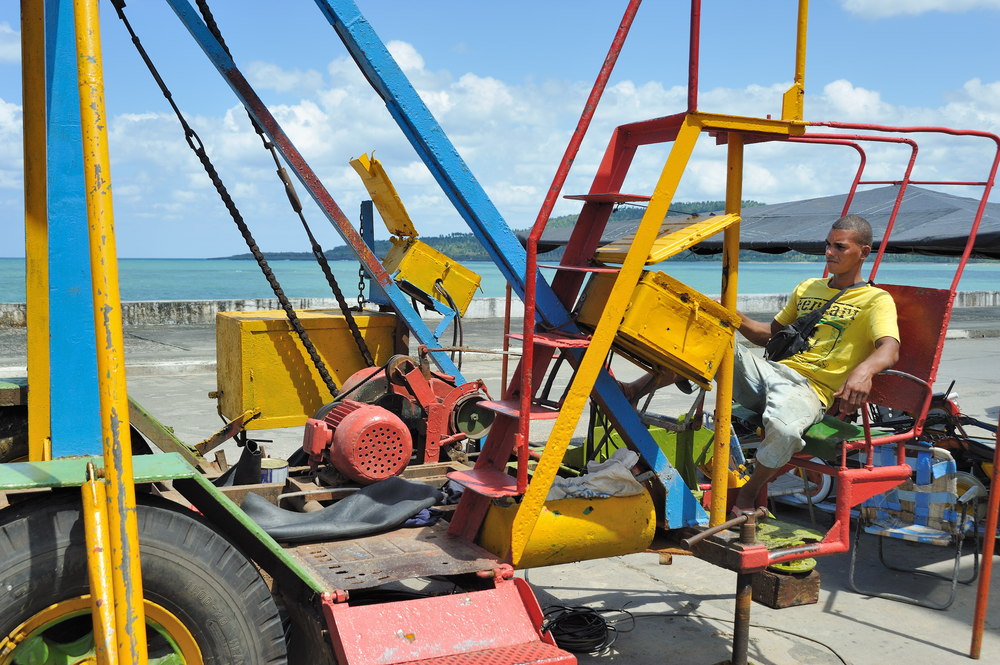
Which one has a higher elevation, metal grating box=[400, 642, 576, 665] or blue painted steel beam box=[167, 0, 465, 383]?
blue painted steel beam box=[167, 0, 465, 383]

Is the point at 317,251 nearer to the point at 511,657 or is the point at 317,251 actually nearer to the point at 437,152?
the point at 437,152

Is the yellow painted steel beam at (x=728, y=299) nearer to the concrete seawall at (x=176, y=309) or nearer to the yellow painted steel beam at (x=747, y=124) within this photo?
the yellow painted steel beam at (x=747, y=124)

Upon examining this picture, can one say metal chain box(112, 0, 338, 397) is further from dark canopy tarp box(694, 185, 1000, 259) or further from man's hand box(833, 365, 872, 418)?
dark canopy tarp box(694, 185, 1000, 259)

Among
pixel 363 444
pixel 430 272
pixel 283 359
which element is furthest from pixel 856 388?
pixel 283 359

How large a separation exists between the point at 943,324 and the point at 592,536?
7.44 feet

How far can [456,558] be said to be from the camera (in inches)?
145

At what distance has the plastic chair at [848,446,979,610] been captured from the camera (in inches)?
219

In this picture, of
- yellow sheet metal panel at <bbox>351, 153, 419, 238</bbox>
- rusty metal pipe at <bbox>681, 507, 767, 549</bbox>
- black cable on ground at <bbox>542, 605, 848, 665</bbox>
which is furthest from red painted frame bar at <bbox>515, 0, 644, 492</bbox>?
yellow sheet metal panel at <bbox>351, 153, 419, 238</bbox>

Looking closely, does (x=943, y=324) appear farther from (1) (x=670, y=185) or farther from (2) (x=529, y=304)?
(2) (x=529, y=304)

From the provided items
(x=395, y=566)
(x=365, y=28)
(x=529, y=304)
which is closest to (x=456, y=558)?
(x=395, y=566)

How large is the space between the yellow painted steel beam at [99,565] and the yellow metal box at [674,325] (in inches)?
78.8

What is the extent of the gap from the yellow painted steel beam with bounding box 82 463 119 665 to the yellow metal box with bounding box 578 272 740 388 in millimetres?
2001

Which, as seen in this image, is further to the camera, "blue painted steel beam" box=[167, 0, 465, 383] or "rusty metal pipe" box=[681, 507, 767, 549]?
"blue painted steel beam" box=[167, 0, 465, 383]

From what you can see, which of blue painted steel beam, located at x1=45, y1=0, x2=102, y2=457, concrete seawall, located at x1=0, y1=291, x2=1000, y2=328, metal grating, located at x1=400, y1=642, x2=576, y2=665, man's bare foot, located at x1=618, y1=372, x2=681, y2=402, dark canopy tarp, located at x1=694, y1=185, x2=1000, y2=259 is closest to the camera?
blue painted steel beam, located at x1=45, y1=0, x2=102, y2=457
